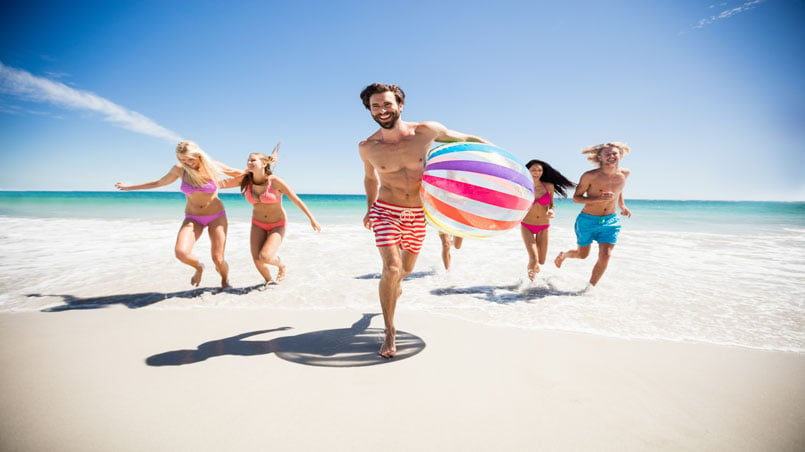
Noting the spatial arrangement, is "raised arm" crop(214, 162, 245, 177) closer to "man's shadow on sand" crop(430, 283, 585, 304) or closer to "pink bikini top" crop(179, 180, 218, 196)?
"pink bikini top" crop(179, 180, 218, 196)

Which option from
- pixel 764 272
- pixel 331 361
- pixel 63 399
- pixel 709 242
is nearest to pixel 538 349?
pixel 331 361

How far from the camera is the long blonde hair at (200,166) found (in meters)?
4.82

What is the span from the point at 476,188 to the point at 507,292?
281 cm

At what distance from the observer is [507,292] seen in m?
5.18

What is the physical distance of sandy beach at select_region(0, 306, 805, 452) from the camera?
205cm

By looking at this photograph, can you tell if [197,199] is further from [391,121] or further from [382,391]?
[382,391]

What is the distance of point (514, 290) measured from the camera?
208 inches

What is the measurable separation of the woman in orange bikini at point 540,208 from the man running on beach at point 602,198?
486 millimetres

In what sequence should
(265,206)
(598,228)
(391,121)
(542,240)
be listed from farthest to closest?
(542,240)
(265,206)
(598,228)
(391,121)

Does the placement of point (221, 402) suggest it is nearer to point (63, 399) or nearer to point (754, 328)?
point (63, 399)

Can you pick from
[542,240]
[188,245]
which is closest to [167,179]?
[188,245]

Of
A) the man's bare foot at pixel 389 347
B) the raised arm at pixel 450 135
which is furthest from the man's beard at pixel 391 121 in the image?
the man's bare foot at pixel 389 347

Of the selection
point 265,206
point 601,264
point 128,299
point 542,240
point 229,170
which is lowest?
point 128,299

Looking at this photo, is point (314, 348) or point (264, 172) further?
point (264, 172)
